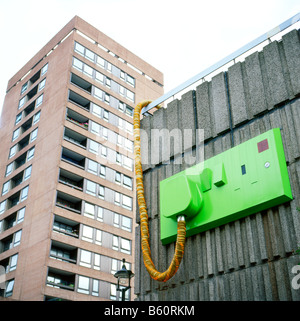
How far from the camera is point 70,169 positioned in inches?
1620

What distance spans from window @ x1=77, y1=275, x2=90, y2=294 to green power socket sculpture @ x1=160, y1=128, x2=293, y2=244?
26.4 m

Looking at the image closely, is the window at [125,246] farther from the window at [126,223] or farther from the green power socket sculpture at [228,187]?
the green power socket sculpture at [228,187]

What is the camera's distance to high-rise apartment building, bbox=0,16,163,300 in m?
38.0

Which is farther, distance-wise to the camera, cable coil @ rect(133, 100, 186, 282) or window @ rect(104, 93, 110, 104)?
window @ rect(104, 93, 110, 104)

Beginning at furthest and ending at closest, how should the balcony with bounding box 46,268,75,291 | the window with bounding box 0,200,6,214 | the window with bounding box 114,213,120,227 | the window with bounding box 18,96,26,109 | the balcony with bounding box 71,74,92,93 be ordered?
the window with bounding box 18,96,26,109 < the balcony with bounding box 71,74,92,93 < the window with bounding box 0,200,6,214 < the window with bounding box 114,213,120,227 < the balcony with bounding box 46,268,75,291

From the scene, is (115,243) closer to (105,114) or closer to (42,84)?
(105,114)

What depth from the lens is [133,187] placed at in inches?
1829

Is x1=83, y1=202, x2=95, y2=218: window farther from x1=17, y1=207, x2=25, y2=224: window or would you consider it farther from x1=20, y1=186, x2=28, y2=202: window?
x1=20, y1=186, x2=28, y2=202: window

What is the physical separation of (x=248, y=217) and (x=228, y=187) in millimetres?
1000

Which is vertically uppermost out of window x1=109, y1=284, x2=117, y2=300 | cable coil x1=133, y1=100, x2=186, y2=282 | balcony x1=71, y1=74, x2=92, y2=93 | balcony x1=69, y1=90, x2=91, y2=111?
balcony x1=71, y1=74, x2=92, y2=93

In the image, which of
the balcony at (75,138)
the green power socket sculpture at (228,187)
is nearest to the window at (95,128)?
the balcony at (75,138)

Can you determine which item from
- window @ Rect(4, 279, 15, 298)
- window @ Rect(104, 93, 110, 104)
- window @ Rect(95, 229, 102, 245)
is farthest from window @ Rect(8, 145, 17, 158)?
window @ Rect(4, 279, 15, 298)
